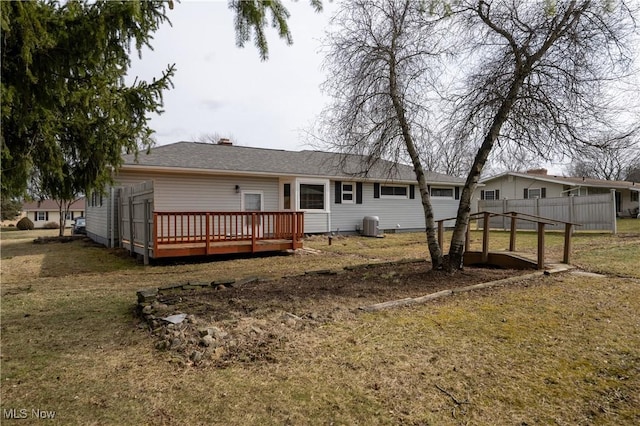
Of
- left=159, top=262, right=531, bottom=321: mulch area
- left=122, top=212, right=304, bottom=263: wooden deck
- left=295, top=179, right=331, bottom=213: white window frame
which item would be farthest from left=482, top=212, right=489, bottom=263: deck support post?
left=295, top=179, right=331, bottom=213: white window frame

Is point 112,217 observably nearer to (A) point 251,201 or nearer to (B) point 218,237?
(B) point 218,237

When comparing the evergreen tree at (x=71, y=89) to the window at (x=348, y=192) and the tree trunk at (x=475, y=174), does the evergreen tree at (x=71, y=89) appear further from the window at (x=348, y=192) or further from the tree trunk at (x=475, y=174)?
the window at (x=348, y=192)

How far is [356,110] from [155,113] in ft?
16.2

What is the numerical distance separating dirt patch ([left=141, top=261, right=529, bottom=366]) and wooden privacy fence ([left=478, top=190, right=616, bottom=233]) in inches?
363

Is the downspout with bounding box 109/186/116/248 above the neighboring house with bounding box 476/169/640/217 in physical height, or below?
below

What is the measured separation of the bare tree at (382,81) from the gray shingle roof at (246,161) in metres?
3.29

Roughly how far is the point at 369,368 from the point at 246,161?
12584mm

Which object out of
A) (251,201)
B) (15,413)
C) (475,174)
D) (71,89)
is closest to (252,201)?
(251,201)

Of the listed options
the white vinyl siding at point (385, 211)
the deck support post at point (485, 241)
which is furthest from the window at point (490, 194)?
the deck support post at point (485, 241)

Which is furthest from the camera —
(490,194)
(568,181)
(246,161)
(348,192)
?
(490,194)

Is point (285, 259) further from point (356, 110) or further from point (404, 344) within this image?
point (404, 344)

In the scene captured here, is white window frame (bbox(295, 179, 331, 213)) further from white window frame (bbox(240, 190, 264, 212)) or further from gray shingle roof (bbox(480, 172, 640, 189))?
gray shingle roof (bbox(480, 172, 640, 189))

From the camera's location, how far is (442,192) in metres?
19.8

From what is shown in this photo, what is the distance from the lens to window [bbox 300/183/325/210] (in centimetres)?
1527
